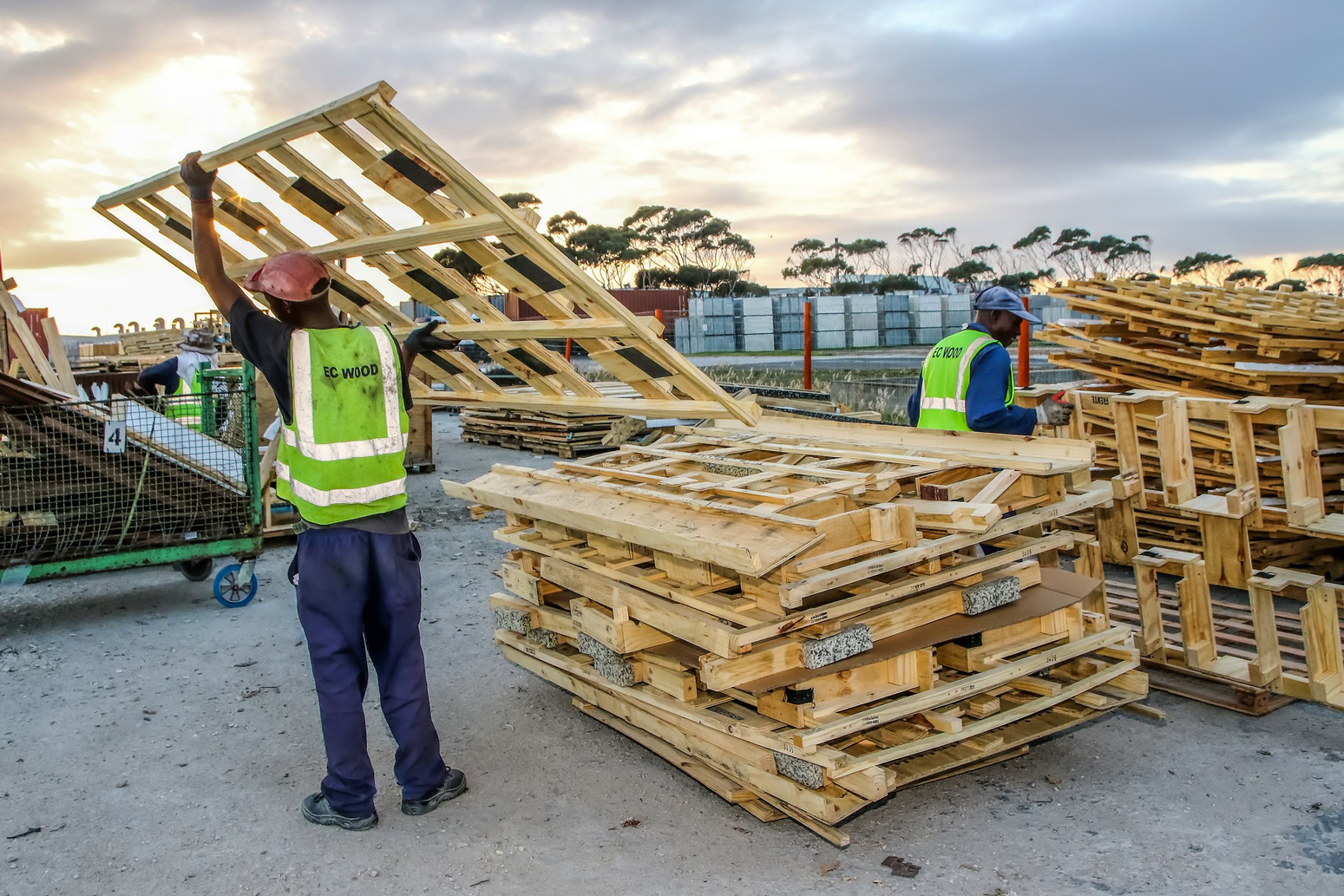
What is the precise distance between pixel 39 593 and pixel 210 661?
2.57 meters

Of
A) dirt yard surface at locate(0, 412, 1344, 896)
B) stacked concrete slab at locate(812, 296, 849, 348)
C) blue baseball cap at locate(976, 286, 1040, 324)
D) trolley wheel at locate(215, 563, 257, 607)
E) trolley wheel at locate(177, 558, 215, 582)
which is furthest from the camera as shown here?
stacked concrete slab at locate(812, 296, 849, 348)

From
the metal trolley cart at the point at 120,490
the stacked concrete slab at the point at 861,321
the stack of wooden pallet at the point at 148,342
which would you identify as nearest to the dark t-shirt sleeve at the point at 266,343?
the metal trolley cart at the point at 120,490

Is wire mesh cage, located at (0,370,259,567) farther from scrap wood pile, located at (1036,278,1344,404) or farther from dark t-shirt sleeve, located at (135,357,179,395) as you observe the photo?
scrap wood pile, located at (1036,278,1344,404)

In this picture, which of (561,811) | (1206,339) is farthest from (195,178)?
(1206,339)

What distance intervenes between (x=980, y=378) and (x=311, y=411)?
3.20 metres

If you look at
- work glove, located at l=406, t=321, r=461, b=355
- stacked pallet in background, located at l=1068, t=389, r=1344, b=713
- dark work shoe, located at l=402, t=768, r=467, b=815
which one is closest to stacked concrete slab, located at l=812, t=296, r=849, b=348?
stacked pallet in background, located at l=1068, t=389, r=1344, b=713

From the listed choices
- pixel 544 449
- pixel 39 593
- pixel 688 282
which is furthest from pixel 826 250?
pixel 39 593

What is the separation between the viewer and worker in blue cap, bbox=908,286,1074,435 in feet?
16.2

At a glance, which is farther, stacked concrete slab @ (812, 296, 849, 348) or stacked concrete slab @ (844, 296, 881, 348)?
stacked concrete slab @ (844, 296, 881, 348)

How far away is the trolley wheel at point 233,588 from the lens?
23.2ft

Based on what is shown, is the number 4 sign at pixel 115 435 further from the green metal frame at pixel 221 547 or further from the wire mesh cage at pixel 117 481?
the green metal frame at pixel 221 547

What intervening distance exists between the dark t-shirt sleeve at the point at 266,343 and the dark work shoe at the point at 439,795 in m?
1.64

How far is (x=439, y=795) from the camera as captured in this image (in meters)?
4.05

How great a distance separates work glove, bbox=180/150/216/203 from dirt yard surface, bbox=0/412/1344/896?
8.22 feet
